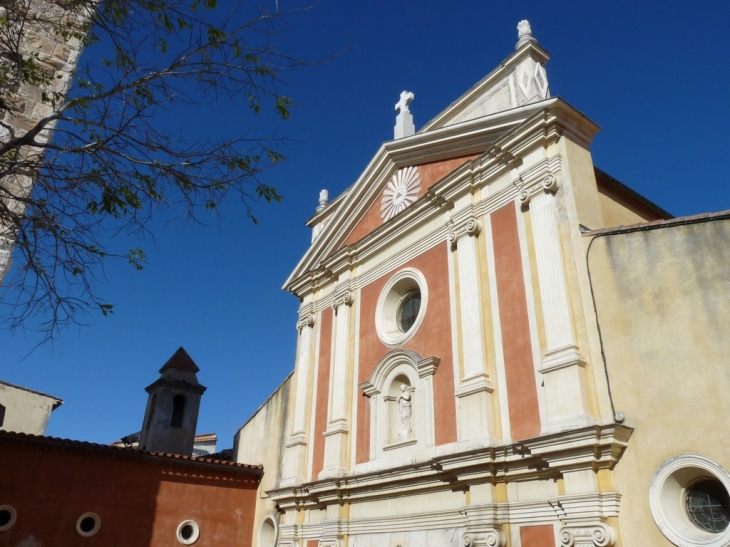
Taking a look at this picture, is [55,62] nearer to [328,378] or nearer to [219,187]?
[219,187]

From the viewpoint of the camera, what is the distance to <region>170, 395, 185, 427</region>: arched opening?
55.4 ft

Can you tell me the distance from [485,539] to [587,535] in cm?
161

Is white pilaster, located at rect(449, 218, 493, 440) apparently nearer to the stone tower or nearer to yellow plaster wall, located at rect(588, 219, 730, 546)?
yellow plaster wall, located at rect(588, 219, 730, 546)

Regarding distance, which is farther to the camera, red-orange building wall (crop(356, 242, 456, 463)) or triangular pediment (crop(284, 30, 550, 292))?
triangular pediment (crop(284, 30, 550, 292))

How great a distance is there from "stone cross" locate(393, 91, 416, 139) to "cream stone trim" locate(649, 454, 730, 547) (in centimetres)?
900

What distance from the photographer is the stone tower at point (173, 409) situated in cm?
1636

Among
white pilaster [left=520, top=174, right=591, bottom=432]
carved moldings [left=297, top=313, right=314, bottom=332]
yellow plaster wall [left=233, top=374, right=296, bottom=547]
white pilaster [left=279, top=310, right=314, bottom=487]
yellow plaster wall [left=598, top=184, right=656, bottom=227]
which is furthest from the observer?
carved moldings [left=297, top=313, right=314, bottom=332]

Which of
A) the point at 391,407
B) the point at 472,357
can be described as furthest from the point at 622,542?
the point at 391,407

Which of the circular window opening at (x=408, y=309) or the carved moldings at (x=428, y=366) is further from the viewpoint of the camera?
the circular window opening at (x=408, y=309)

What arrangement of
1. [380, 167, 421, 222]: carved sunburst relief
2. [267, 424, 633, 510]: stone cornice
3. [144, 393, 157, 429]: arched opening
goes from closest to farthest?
[267, 424, 633, 510]: stone cornice
[380, 167, 421, 222]: carved sunburst relief
[144, 393, 157, 429]: arched opening

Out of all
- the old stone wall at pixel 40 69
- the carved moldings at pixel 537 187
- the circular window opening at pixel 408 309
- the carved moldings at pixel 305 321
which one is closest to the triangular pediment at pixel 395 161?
the carved moldings at pixel 305 321

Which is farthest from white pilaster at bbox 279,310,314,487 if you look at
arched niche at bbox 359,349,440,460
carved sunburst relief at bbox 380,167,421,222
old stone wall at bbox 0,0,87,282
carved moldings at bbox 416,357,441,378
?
old stone wall at bbox 0,0,87,282

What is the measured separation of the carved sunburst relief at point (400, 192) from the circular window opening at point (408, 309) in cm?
173

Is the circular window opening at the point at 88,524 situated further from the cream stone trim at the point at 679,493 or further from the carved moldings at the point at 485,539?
the cream stone trim at the point at 679,493
